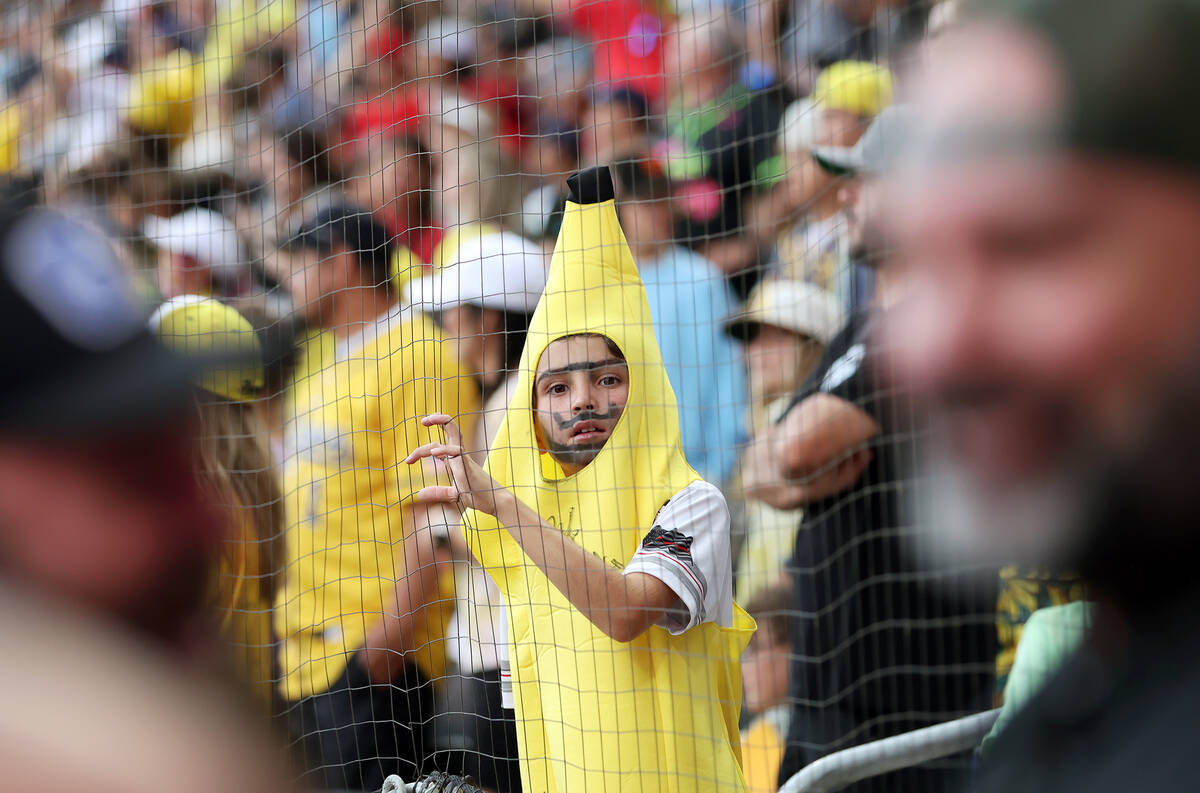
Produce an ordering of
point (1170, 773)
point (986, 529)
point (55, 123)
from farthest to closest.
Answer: point (55, 123), point (986, 529), point (1170, 773)

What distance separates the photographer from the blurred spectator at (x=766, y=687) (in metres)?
3.08

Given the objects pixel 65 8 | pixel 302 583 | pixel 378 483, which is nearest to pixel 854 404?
pixel 378 483

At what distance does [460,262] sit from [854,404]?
94 centimetres

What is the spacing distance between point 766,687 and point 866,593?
62 centimetres

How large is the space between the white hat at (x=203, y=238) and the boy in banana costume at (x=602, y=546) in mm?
1703

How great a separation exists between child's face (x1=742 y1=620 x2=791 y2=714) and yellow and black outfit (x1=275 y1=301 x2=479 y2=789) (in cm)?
85

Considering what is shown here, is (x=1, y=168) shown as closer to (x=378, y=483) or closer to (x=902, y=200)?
(x=378, y=483)

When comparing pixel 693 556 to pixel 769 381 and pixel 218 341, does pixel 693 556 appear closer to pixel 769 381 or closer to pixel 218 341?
pixel 218 341

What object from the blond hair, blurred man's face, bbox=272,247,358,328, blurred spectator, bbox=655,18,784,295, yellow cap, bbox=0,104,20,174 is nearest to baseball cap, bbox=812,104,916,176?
blurred spectator, bbox=655,18,784,295

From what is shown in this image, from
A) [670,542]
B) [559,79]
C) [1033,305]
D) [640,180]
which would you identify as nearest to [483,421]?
[670,542]

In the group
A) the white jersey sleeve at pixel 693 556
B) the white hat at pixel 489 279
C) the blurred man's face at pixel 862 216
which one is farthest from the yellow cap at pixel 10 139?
the white jersey sleeve at pixel 693 556

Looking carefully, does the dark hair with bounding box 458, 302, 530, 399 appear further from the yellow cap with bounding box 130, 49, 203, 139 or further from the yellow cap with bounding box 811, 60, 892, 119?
the yellow cap with bounding box 130, 49, 203, 139

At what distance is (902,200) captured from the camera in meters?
0.74

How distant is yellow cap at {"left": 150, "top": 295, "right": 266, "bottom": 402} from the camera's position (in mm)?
1129
